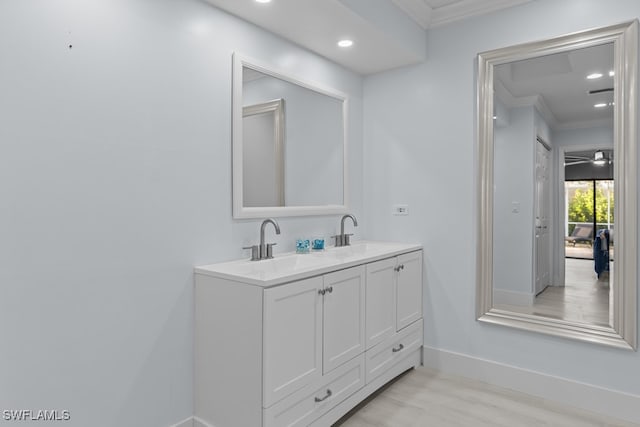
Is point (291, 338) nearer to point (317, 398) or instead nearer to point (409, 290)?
point (317, 398)

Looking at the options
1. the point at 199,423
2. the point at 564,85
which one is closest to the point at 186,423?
the point at 199,423

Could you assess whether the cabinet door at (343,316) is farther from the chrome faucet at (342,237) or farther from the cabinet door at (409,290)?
the chrome faucet at (342,237)

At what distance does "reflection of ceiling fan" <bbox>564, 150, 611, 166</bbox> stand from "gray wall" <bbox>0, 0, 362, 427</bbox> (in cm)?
211

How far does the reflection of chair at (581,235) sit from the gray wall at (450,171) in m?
0.60

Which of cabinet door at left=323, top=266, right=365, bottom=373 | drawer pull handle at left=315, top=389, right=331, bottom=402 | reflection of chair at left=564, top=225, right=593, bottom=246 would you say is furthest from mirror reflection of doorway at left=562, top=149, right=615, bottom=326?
drawer pull handle at left=315, top=389, right=331, bottom=402

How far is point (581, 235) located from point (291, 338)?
6.34 feet

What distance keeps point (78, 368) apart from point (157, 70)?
1373 millimetres

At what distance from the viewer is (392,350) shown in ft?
8.70

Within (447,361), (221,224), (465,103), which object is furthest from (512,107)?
(221,224)

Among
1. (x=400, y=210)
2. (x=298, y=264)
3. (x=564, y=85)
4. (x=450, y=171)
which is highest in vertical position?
(x=564, y=85)

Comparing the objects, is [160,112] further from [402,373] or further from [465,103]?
[402,373]

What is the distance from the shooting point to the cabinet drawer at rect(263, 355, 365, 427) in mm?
1791

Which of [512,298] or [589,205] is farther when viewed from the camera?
[512,298]

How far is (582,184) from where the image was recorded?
246cm
